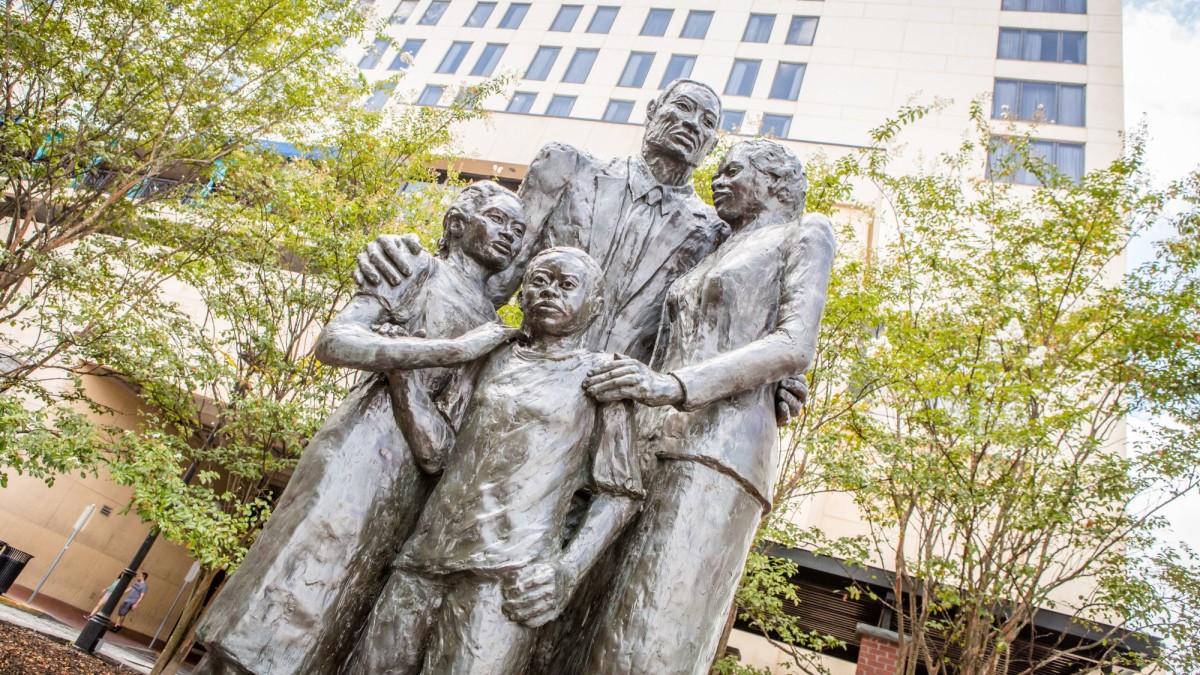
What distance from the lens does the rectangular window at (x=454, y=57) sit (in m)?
32.0

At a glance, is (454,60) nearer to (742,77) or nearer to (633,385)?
(742,77)

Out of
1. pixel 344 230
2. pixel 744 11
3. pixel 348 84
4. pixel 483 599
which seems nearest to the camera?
pixel 483 599

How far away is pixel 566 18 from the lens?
3148cm

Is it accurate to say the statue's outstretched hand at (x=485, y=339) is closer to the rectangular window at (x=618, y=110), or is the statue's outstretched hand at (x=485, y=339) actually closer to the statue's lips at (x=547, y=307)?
the statue's lips at (x=547, y=307)

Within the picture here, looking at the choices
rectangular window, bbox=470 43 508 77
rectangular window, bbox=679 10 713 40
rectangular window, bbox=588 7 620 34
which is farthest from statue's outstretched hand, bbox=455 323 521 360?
rectangular window, bbox=470 43 508 77

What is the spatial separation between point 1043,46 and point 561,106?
53.9 ft

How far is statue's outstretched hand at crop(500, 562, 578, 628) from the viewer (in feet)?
6.37

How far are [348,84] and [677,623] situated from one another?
10899 millimetres

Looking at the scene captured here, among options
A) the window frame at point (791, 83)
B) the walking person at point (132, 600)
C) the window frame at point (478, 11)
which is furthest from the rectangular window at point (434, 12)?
the walking person at point (132, 600)

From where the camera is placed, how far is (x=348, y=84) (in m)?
11.3

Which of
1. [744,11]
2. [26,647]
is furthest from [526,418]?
[744,11]

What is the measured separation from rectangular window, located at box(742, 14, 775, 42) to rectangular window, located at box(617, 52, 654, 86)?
11.9 ft

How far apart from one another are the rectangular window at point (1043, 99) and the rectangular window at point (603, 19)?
46.1 feet

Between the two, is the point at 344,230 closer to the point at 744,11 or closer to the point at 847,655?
the point at 847,655
